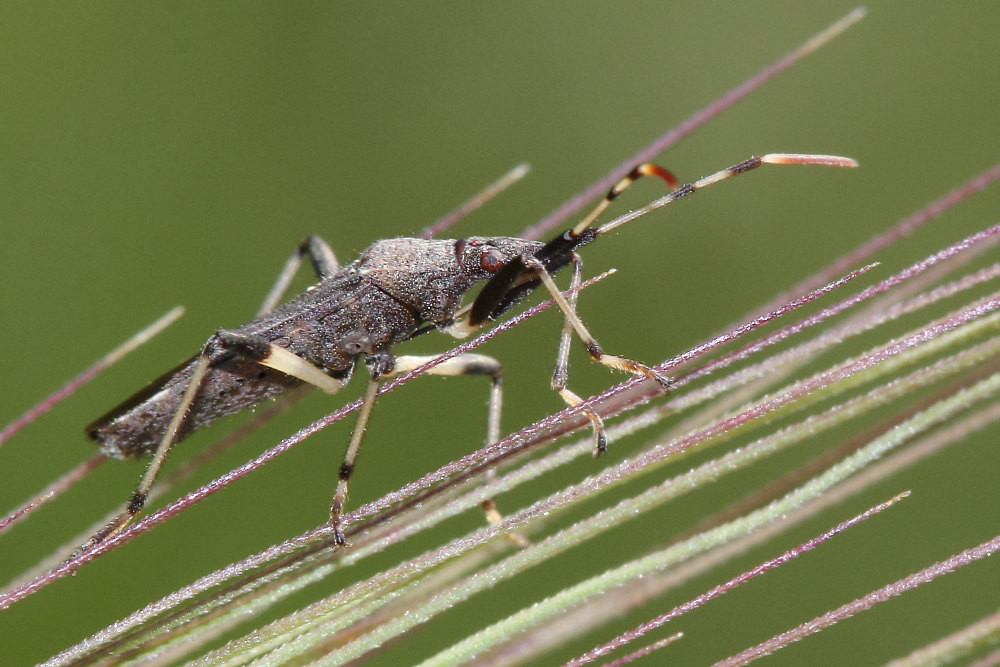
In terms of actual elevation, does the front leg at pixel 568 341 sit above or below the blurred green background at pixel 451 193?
below

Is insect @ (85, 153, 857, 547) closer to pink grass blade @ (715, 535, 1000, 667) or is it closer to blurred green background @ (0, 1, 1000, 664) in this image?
blurred green background @ (0, 1, 1000, 664)

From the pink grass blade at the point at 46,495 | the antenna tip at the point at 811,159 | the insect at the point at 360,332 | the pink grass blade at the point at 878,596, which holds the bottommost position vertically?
the pink grass blade at the point at 878,596

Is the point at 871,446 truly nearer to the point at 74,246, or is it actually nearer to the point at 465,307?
the point at 465,307

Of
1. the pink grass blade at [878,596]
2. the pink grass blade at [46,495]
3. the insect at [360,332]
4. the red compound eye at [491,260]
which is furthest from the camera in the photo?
the red compound eye at [491,260]

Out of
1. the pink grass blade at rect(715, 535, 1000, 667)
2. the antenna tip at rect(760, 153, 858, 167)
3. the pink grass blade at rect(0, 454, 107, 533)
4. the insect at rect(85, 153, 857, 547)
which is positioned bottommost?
the pink grass blade at rect(715, 535, 1000, 667)

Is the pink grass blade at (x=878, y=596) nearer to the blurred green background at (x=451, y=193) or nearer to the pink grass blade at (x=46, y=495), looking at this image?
the pink grass blade at (x=46, y=495)

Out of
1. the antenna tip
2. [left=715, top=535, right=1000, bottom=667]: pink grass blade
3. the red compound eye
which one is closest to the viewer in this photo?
[left=715, top=535, right=1000, bottom=667]: pink grass blade

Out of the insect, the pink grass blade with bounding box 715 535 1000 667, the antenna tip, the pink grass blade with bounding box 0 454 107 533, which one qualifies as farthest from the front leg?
the pink grass blade with bounding box 715 535 1000 667

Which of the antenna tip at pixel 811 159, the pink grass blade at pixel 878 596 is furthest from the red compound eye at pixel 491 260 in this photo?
the pink grass blade at pixel 878 596
